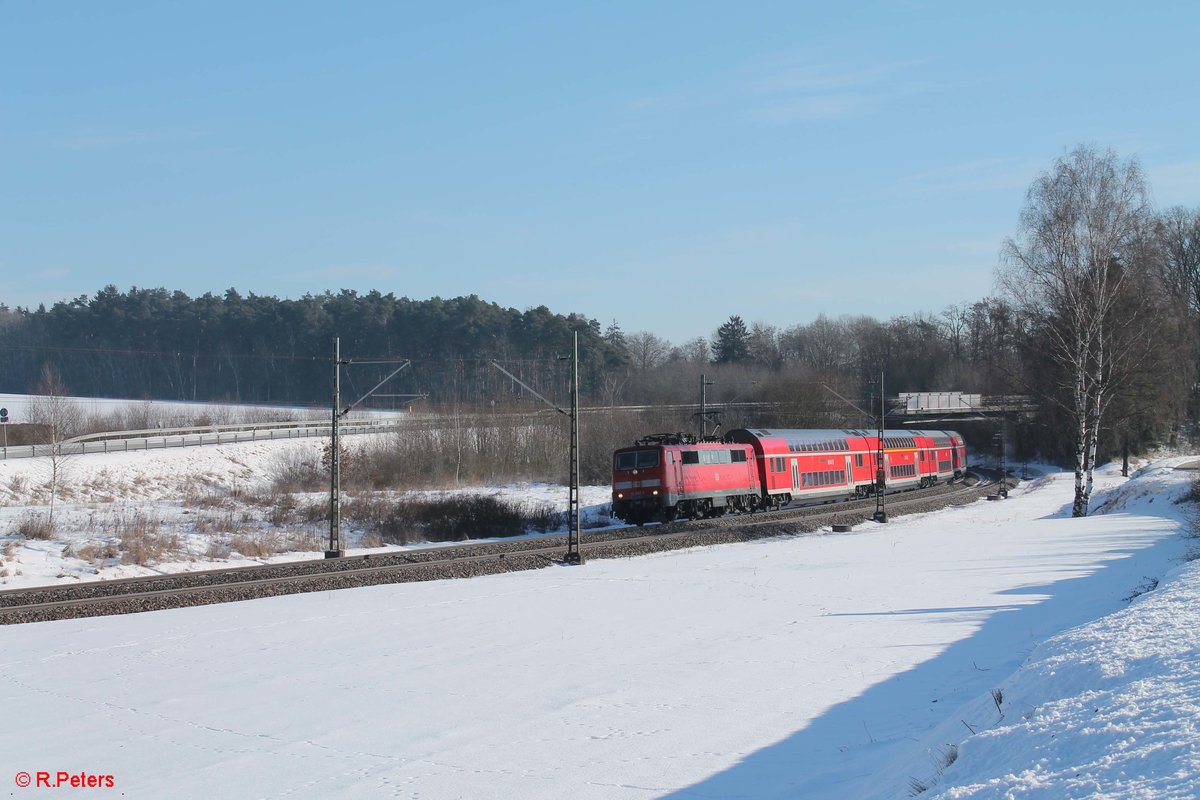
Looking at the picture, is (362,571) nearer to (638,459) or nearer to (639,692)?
(639,692)

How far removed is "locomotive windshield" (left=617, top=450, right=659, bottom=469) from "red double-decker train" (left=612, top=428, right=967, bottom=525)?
0.12ft

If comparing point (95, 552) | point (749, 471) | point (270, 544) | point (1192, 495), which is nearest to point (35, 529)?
point (95, 552)

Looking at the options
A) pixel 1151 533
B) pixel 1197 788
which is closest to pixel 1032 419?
pixel 1151 533

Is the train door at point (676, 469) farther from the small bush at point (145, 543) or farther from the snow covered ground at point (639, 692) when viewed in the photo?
the small bush at point (145, 543)

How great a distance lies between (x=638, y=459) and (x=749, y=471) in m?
6.59

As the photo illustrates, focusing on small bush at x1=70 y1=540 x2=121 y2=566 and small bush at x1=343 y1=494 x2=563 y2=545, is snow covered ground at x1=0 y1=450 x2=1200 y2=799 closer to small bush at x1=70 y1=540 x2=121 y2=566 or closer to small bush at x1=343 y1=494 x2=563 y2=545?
small bush at x1=70 y1=540 x2=121 y2=566

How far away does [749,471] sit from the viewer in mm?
40906

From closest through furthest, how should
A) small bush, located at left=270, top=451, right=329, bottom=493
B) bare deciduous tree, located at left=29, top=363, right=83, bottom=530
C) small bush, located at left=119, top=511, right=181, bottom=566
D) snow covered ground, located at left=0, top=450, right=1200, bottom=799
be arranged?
1. snow covered ground, located at left=0, top=450, right=1200, bottom=799
2. small bush, located at left=119, top=511, right=181, bottom=566
3. bare deciduous tree, located at left=29, top=363, right=83, bottom=530
4. small bush, located at left=270, top=451, right=329, bottom=493

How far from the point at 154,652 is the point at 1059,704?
488 inches

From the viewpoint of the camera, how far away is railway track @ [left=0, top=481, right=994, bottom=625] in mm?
19000

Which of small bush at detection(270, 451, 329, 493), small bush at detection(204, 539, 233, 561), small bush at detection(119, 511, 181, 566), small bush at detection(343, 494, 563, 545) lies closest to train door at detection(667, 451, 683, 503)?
small bush at detection(343, 494, 563, 545)

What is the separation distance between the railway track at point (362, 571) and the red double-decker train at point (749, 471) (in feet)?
3.74

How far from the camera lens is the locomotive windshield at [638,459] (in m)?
35.9

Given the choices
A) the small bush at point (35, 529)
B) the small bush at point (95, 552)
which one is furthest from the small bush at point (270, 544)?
the small bush at point (35, 529)
